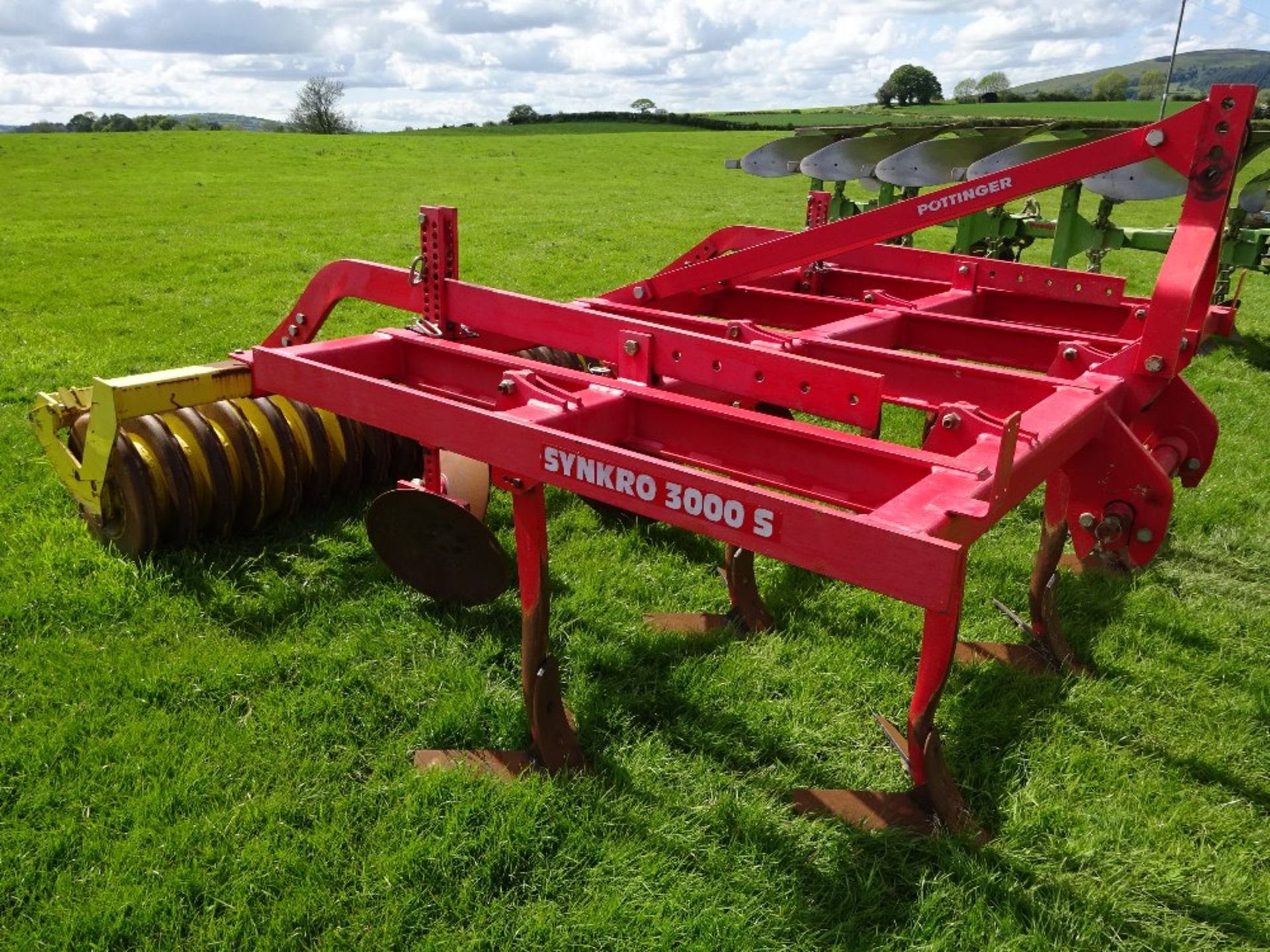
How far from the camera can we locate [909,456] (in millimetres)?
2521

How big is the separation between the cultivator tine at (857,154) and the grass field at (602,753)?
3.03 m

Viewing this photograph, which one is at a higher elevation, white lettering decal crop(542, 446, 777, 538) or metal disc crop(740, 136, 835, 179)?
metal disc crop(740, 136, 835, 179)

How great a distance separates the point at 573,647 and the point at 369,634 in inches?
30.9

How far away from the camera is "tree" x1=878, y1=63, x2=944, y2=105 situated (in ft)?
108

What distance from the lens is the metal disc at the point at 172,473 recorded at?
399 cm

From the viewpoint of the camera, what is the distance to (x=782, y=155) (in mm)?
7746

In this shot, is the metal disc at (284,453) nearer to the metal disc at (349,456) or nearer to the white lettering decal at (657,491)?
the metal disc at (349,456)

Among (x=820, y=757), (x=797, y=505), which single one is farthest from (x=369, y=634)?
(x=797, y=505)

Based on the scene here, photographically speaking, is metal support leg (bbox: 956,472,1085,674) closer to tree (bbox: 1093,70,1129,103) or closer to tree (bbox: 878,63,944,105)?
tree (bbox: 878,63,944,105)

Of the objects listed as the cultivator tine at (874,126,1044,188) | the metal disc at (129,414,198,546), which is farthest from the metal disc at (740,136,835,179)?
the metal disc at (129,414,198,546)

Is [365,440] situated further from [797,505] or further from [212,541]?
[797,505]

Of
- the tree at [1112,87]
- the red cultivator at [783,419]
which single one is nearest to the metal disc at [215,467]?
the red cultivator at [783,419]

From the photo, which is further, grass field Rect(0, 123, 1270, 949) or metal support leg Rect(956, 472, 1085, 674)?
metal support leg Rect(956, 472, 1085, 674)

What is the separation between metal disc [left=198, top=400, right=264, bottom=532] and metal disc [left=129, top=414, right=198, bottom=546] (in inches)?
8.3
